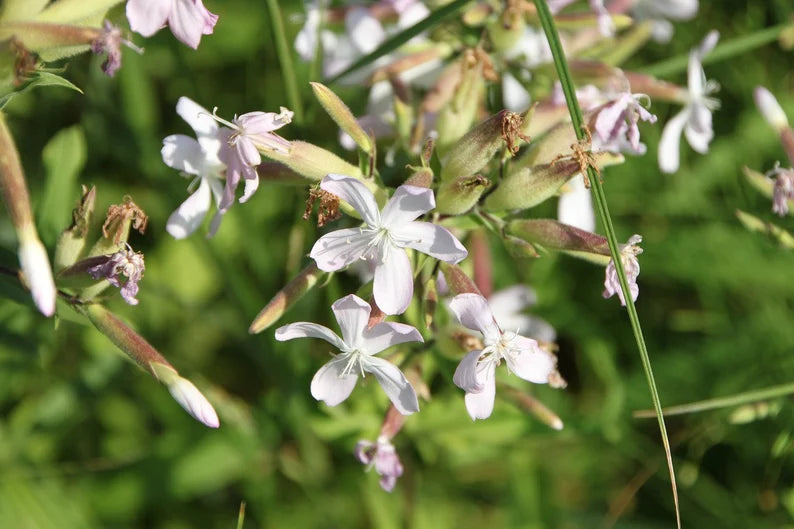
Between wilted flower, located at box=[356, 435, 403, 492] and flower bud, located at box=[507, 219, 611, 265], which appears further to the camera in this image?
wilted flower, located at box=[356, 435, 403, 492]

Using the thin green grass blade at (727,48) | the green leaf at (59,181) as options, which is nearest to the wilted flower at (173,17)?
the green leaf at (59,181)

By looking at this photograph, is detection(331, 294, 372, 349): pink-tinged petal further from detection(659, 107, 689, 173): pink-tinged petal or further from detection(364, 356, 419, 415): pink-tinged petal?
detection(659, 107, 689, 173): pink-tinged petal

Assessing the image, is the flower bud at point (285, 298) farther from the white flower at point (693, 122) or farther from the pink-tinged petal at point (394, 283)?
the white flower at point (693, 122)

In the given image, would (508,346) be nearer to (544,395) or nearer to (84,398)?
(544,395)

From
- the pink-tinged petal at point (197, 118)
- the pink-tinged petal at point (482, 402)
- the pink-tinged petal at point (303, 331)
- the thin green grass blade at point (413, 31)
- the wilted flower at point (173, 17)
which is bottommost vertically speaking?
the pink-tinged petal at point (482, 402)

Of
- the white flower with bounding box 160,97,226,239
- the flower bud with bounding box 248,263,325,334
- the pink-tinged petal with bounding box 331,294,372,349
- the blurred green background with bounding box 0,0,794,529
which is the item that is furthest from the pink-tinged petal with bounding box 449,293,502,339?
the blurred green background with bounding box 0,0,794,529

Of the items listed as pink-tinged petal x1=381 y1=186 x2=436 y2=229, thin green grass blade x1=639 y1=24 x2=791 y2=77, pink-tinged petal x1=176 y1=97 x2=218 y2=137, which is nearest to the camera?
pink-tinged petal x1=381 y1=186 x2=436 y2=229

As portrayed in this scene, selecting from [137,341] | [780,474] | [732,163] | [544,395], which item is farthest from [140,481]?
[732,163]

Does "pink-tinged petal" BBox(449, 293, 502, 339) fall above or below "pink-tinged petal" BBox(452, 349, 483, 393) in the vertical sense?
above
